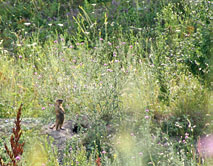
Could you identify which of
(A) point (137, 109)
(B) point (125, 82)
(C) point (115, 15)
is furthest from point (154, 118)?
(C) point (115, 15)

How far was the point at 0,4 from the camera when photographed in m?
9.91

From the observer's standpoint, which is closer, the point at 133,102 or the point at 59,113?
the point at 59,113

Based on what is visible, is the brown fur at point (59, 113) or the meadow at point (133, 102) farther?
the brown fur at point (59, 113)

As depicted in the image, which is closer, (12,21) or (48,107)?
(48,107)

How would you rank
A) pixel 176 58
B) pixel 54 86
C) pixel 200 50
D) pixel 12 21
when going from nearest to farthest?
pixel 200 50 < pixel 176 58 < pixel 54 86 < pixel 12 21

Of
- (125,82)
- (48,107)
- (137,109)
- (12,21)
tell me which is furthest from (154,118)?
(12,21)

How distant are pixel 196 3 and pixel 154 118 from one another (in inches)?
61.2

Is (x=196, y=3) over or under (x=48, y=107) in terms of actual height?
over

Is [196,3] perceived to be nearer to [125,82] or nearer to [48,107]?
[125,82]

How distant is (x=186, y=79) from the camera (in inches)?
198

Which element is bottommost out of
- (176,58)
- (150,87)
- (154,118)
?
(154,118)

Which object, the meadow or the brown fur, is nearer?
the meadow

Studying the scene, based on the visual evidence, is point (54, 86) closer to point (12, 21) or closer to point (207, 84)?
point (207, 84)

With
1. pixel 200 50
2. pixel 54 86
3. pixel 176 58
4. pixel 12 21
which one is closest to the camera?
pixel 200 50
